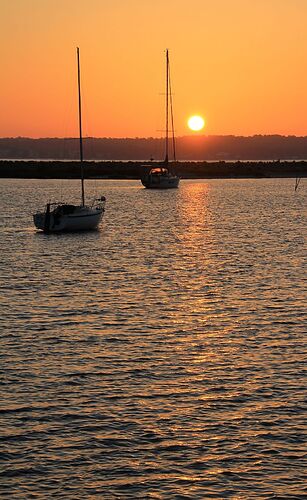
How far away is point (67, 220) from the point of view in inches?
2680

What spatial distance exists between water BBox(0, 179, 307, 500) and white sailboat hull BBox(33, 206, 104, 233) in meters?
15.9

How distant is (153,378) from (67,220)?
1784 inches

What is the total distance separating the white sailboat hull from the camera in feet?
223

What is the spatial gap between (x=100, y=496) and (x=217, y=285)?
2552 centimetres

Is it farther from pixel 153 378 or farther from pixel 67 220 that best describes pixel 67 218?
pixel 153 378

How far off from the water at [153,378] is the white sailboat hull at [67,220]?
15872 mm

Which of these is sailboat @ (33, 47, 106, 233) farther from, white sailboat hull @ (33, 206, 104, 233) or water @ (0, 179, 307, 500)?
water @ (0, 179, 307, 500)

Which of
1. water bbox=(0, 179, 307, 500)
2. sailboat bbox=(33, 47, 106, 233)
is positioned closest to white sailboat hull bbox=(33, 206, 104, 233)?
sailboat bbox=(33, 47, 106, 233)

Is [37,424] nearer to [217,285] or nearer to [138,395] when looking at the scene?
[138,395]

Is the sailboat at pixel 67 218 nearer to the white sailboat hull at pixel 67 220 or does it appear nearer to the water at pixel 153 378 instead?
the white sailboat hull at pixel 67 220

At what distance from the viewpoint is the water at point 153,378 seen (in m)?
17.0

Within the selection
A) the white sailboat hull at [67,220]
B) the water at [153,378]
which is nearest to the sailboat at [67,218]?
the white sailboat hull at [67,220]

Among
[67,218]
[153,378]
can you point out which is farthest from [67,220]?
[153,378]

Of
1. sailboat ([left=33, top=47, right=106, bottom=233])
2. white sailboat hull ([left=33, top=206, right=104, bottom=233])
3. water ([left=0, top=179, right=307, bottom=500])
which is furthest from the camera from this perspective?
white sailboat hull ([left=33, top=206, right=104, bottom=233])
